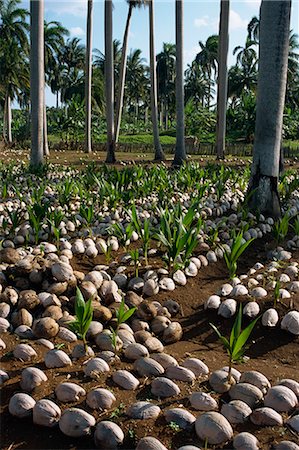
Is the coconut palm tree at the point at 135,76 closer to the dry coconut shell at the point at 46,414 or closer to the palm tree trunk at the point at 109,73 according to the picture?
the palm tree trunk at the point at 109,73

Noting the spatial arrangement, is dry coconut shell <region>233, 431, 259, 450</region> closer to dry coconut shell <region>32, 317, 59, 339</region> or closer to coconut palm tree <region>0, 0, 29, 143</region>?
dry coconut shell <region>32, 317, 59, 339</region>

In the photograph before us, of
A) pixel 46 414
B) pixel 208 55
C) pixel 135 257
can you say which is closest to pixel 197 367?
pixel 46 414

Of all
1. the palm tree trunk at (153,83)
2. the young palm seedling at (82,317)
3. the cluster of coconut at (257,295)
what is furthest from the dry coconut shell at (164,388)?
the palm tree trunk at (153,83)

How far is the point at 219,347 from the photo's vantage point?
9.61 feet

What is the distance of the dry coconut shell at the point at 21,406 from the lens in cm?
197

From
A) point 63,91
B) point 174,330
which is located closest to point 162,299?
point 174,330

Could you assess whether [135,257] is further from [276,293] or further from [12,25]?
[12,25]

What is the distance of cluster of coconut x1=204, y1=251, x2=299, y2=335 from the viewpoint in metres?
3.03

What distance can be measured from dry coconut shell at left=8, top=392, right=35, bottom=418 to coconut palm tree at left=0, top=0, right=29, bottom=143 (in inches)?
1227

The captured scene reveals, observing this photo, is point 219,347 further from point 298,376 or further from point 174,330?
point 298,376

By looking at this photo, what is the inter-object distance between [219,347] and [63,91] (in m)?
47.3

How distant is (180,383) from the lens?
2.20 metres

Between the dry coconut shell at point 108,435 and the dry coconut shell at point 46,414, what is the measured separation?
0.20m

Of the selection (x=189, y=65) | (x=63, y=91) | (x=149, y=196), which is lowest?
(x=149, y=196)
